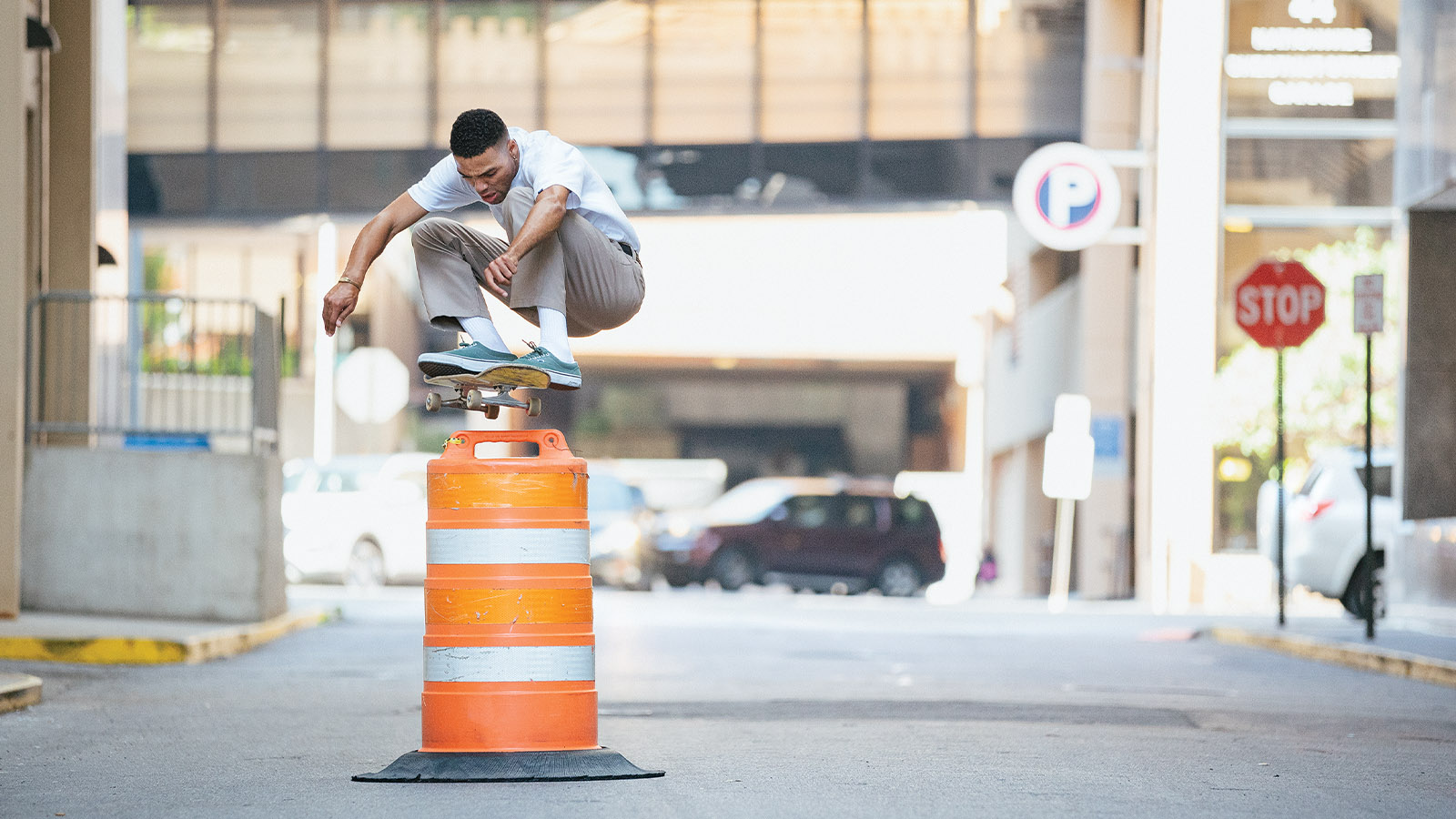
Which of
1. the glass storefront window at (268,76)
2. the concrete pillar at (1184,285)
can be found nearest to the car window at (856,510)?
the concrete pillar at (1184,285)

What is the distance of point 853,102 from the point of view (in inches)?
1204

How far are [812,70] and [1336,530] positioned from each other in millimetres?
15630

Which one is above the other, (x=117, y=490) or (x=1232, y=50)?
(x=1232, y=50)

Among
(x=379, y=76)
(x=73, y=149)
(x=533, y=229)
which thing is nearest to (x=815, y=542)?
→ (x=379, y=76)

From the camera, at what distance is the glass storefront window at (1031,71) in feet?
96.5

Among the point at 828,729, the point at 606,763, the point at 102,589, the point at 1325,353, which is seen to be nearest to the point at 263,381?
the point at 102,589

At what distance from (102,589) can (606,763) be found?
8.03 metres

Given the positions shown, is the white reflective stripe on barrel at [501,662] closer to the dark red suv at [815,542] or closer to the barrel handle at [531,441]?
the barrel handle at [531,441]

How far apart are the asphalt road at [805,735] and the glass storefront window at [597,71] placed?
61.0ft

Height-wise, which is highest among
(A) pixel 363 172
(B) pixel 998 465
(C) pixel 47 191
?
(A) pixel 363 172

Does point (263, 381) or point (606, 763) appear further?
point (263, 381)

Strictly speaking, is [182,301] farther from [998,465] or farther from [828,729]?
[998,465]

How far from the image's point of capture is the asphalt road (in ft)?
17.7

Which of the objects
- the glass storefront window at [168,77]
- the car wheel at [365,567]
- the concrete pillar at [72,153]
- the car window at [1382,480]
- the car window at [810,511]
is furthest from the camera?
the glass storefront window at [168,77]
